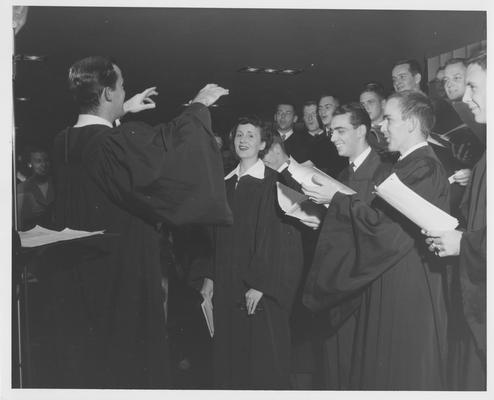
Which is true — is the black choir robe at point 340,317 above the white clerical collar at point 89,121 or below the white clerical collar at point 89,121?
below

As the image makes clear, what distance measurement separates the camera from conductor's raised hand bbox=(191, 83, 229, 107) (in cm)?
224

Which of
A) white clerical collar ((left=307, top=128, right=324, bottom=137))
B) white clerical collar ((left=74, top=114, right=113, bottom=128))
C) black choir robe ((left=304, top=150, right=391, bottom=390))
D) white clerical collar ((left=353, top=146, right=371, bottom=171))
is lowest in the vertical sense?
black choir robe ((left=304, top=150, right=391, bottom=390))

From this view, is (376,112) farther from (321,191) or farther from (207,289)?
(207,289)

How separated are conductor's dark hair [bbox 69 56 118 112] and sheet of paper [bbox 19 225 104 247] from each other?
43 cm

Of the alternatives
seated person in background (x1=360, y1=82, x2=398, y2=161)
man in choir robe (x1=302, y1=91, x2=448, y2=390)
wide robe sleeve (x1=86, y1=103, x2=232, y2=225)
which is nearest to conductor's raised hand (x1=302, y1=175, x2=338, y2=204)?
man in choir robe (x1=302, y1=91, x2=448, y2=390)

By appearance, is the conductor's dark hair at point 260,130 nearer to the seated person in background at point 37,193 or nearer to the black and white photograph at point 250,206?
the black and white photograph at point 250,206

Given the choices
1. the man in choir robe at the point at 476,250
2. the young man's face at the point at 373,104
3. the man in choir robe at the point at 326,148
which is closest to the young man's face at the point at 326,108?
the man in choir robe at the point at 326,148

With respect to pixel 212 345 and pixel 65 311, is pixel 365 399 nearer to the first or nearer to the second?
pixel 212 345

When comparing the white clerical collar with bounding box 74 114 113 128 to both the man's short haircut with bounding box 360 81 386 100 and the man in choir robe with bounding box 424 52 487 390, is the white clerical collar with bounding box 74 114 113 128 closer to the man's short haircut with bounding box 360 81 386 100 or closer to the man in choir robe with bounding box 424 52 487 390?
the man's short haircut with bounding box 360 81 386 100

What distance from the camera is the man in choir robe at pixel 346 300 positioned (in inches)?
87.9

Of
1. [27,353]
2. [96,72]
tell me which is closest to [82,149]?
[96,72]

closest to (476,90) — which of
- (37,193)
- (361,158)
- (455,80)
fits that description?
(455,80)

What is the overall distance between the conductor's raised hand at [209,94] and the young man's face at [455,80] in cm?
78

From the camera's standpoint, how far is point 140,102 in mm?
2221
